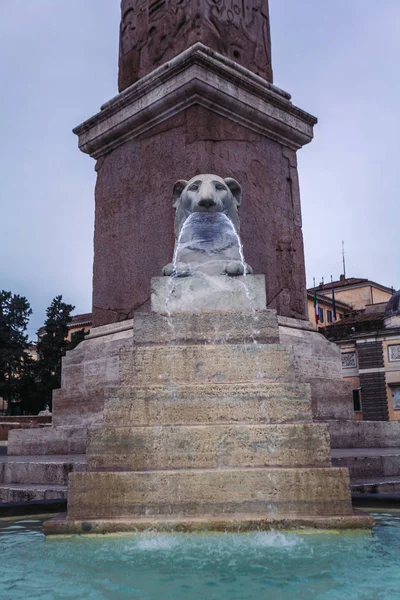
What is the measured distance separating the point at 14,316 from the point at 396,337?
985 inches

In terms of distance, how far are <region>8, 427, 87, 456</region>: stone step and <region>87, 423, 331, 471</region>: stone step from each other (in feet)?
9.44

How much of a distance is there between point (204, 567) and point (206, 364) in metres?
1.78

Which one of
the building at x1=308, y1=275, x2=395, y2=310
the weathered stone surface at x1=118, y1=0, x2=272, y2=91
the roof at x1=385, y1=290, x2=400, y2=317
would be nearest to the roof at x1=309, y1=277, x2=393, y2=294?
the building at x1=308, y1=275, x2=395, y2=310

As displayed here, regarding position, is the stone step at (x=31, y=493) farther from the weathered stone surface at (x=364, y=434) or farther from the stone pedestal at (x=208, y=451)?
the weathered stone surface at (x=364, y=434)

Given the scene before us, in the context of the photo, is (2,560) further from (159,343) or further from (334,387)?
(334,387)

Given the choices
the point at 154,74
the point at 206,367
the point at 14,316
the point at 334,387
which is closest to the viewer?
the point at 206,367

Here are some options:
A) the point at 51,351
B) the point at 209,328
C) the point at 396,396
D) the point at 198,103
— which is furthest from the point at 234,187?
the point at 396,396

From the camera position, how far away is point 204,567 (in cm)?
279

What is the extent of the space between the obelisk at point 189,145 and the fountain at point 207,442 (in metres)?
3.17

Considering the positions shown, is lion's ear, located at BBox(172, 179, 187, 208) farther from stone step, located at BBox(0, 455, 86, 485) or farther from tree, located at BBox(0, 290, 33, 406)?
tree, located at BBox(0, 290, 33, 406)

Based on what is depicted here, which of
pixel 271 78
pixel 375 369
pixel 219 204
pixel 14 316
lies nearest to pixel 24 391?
pixel 14 316

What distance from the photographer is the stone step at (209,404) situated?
161 inches

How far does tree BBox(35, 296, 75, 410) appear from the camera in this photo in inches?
1441

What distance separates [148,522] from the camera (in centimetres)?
352
